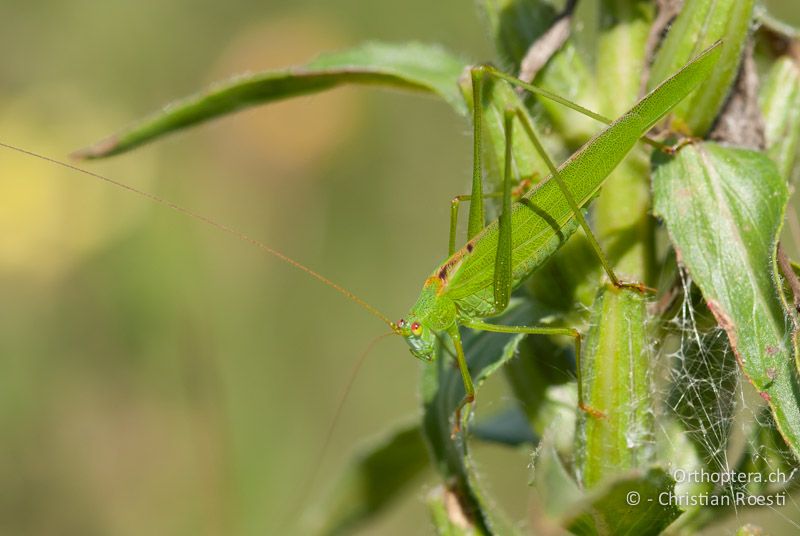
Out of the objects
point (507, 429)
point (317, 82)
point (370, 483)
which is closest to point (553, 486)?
point (507, 429)

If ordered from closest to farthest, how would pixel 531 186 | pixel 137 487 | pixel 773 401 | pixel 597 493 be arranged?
1. pixel 597 493
2. pixel 773 401
3. pixel 531 186
4. pixel 137 487

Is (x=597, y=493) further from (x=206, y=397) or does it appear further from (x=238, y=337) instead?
(x=238, y=337)

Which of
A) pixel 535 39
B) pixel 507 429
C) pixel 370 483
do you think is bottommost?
pixel 370 483

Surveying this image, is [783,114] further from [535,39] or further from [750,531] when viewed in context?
[750,531]

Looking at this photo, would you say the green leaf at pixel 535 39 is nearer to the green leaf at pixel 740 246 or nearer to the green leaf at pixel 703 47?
the green leaf at pixel 703 47

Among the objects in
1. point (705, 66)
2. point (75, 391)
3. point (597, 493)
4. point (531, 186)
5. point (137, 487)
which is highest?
point (705, 66)

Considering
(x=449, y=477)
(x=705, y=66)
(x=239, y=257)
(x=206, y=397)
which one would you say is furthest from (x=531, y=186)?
(x=239, y=257)
